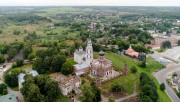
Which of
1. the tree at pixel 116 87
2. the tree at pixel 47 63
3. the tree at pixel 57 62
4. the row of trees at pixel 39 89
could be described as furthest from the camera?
the tree at pixel 47 63

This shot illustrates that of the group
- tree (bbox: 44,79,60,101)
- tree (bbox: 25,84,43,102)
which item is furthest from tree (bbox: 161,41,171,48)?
tree (bbox: 25,84,43,102)

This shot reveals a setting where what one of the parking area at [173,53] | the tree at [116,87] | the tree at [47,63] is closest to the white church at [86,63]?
the tree at [47,63]

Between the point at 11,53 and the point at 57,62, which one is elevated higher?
the point at 57,62

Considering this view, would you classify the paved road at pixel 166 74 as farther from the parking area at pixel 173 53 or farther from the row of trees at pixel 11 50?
the row of trees at pixel 11 50

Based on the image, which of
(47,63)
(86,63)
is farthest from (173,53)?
(47,63)

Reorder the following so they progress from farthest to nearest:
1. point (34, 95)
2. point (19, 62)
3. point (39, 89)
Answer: point (19, 62) → point (39, 89) → point (34, 95)

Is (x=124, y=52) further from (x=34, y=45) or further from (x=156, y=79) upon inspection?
(x=34, y=45)

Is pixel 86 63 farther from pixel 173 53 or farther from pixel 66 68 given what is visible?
pixel 173 53

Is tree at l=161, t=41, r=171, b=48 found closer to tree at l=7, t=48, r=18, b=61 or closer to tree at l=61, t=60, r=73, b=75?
tree at l=61, t=60, r=73, b=75
